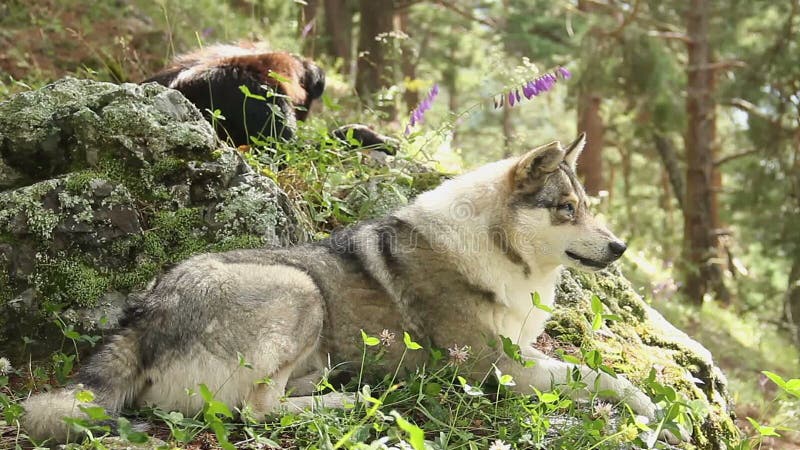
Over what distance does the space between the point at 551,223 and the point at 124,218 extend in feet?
7.87

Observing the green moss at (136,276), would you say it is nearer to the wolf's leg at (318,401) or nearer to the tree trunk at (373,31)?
the wolf's leg at (318,401)

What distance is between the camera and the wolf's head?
3.99 meters

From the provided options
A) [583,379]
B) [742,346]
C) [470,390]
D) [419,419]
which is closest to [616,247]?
[583,379]

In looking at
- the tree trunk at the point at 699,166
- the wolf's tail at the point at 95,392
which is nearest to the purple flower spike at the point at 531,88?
the wolf's tail at the point at 95,392

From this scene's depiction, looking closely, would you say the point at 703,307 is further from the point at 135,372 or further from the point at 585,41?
the point at 135,372

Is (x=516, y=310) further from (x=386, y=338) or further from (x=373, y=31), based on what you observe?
(x=373, y=31)

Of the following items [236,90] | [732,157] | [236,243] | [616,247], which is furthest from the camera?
[732,157]

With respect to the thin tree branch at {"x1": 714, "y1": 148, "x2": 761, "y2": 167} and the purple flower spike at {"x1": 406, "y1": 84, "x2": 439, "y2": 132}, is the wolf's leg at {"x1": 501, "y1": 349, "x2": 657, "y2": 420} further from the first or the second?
the thin tree branch at {"x1": 714, "y1": 148, "x2": 761, "y2": 167}

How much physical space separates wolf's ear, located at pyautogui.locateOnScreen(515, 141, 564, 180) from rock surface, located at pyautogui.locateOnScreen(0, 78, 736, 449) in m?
1.04

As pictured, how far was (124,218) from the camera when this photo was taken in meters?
4.32

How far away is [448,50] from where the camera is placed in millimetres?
22500

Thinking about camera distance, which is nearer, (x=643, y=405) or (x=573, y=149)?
(x=643, y=405)

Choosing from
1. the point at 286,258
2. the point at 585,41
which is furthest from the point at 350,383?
the point at 585,41

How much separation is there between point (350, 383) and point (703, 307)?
947 centimetres
